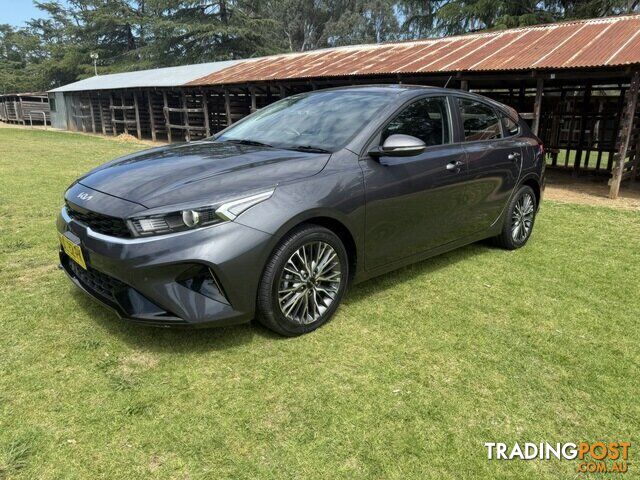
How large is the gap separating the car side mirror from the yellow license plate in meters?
2.04

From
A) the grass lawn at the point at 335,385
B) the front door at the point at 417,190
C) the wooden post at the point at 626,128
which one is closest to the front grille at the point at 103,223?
the grass lawn at the point at 335,385

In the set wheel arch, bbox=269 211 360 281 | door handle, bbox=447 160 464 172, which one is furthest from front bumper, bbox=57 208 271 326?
door handle, bbox=447 160 464 172

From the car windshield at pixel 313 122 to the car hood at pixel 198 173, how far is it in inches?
8.6

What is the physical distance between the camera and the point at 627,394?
2.75m

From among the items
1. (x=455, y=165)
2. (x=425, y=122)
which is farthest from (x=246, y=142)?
(x=455, y=165)

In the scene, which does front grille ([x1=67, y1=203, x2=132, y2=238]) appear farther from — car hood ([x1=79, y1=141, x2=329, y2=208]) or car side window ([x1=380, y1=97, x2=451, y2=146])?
car side window ([x1=380, y1=97, x2=451, y2=146])

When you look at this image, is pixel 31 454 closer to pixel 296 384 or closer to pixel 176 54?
pixel 296 384

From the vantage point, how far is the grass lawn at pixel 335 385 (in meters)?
2.21

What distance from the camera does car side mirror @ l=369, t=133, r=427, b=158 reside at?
11.0ft

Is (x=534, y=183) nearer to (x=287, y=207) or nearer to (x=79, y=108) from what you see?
(x=287, y=207)

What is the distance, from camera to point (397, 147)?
3.35 meters

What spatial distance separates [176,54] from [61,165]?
34.6m

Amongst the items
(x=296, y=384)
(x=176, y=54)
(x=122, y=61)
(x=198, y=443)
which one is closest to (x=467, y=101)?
(x=296, y=384)

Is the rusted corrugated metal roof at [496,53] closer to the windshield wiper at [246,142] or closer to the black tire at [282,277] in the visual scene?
the windshield wiper at [246,142]
